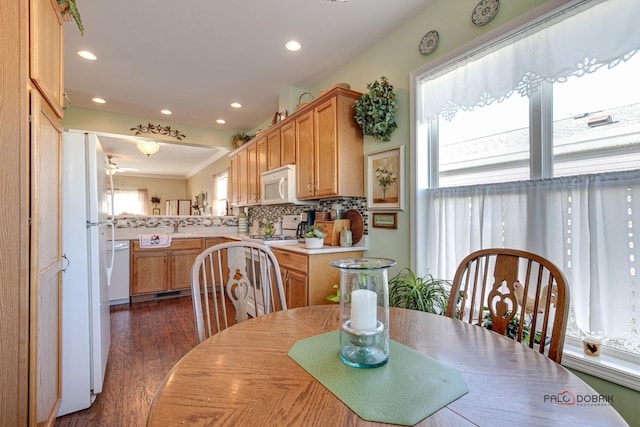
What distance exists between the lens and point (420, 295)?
6.23 ft

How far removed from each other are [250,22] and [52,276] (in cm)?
215

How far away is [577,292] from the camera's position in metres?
1.51

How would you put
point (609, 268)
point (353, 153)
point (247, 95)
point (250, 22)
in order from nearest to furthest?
point (609, 268) → point (250, 22) → point (353, 153) → point (247, 95)

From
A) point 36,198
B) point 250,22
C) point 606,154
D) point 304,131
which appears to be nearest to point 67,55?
point 250,22

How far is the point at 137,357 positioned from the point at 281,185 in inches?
80.1

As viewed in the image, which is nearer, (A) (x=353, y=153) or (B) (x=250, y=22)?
(B) (x=250, y=22)

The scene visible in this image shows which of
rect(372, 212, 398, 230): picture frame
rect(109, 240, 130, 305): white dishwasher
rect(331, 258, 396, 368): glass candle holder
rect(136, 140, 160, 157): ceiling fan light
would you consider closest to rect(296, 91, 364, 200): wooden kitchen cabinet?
rect(372, 212, 398, 230): picture frame

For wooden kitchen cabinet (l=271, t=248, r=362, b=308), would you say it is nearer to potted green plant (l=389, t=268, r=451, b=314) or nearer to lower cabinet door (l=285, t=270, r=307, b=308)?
lower cabinet door (l=285, t=270, r=307, b=308)

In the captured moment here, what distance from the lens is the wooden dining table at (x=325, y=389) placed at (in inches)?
23.4

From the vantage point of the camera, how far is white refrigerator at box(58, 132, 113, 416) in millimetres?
1754

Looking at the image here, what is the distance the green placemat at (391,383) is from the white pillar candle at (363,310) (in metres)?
0.11

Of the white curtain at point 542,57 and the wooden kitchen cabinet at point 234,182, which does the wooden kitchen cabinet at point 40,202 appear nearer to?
the white curtain at point 542,57

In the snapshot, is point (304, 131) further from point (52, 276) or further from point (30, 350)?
point (30, 350)

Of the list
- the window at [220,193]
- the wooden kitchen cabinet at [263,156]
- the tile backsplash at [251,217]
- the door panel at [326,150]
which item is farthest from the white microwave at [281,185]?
the window at [220,193]
